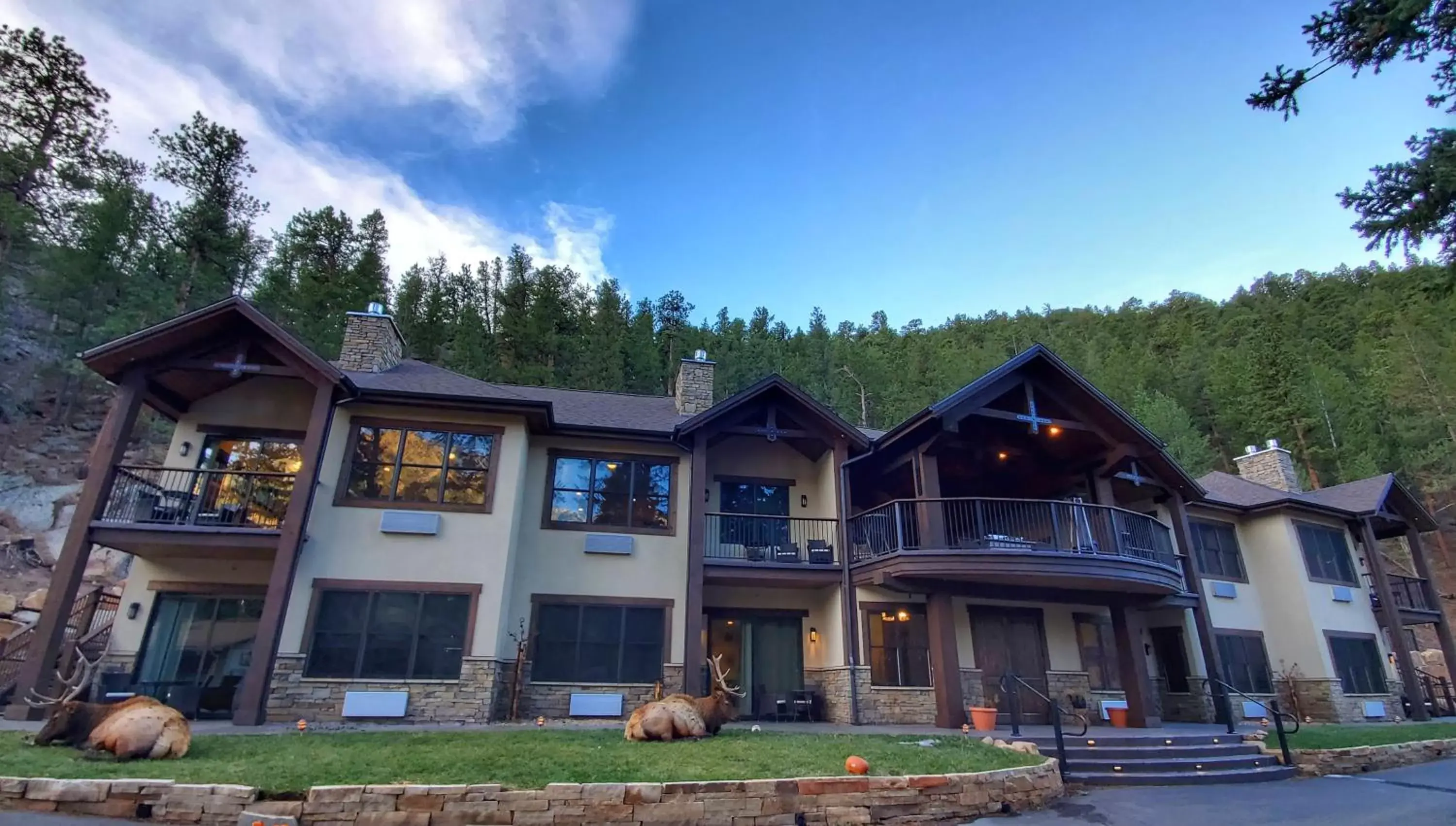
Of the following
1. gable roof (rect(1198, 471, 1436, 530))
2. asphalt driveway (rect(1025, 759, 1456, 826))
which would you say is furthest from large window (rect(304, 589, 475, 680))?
gable roof (rect(1198, 471, 1436, 530))

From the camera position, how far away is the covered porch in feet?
36.3

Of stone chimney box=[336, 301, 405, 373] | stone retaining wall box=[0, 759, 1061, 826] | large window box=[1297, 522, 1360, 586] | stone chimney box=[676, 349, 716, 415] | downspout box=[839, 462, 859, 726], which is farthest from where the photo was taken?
large window box=[1297, 522, 1360, 586]

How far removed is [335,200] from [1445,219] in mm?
38093

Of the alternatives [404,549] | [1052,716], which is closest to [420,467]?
[404,549]

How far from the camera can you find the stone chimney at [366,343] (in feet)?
45.6

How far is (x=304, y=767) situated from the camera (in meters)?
6.52

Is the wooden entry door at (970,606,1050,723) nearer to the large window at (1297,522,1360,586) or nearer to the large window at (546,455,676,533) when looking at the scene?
the large window at (546,455,676,533)

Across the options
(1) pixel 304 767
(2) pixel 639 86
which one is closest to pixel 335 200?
(2) pixel 639 86

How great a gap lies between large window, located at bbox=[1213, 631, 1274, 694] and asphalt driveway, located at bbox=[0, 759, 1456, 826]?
270 inches

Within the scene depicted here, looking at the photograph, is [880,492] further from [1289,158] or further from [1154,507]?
[1289,158]

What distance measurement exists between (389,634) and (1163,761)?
1241 centimetres

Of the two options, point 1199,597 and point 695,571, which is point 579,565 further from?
point 1199,597

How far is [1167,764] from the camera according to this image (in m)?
9.42

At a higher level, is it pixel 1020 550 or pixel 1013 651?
pixel 1020 550
